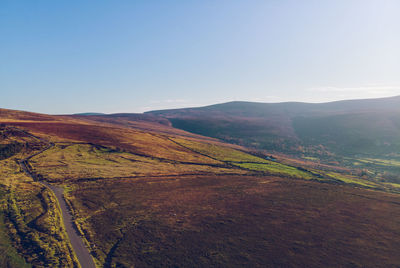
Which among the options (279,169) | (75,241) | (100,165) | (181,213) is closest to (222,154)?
(279,169)

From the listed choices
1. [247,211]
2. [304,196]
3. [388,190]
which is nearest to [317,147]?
[388,190]

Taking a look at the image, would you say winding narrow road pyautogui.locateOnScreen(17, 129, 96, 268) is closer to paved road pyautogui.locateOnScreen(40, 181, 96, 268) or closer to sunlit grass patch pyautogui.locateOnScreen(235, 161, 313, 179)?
paved road pyautogui.locateOnScreen(40, 181, 96, 268)

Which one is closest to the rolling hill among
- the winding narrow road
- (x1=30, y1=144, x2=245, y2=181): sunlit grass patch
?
(x1=30, y1=144, x2=245, y2=181): sunlit grass patch

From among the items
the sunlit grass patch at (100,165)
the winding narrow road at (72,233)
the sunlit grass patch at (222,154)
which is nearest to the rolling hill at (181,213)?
the sunlit grass patch at (100,165)

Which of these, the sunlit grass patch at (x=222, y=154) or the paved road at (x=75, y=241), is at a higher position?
the paved road at (x=75, y=241)

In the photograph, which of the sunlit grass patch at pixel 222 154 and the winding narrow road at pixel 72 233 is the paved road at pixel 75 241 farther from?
the sunlit grass patch at pixel 222 154

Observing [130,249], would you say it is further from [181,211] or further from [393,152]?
[393,152]

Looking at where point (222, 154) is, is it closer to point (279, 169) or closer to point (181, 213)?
point (279, 169)

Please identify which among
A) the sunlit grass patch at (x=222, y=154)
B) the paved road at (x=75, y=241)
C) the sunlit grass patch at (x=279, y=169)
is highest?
the paved road at (x=75, y=241)
